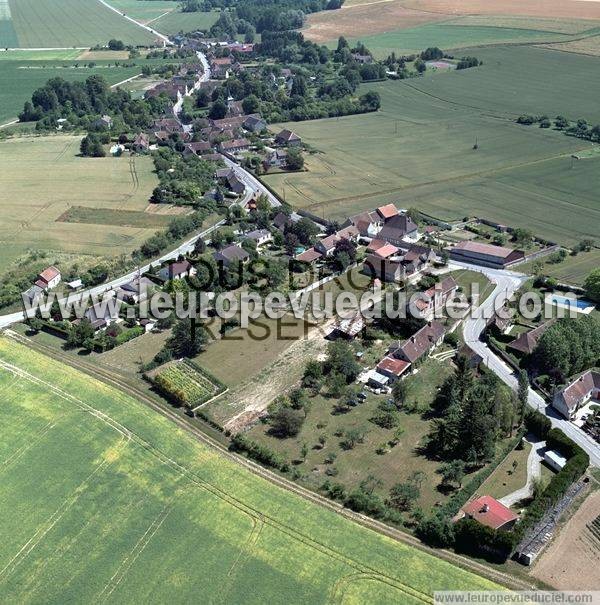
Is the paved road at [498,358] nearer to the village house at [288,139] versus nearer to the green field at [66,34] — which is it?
the village house at [288,139]

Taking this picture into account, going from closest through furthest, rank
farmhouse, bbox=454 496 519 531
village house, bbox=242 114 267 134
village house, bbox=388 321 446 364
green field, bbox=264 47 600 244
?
farmhouse, bbox=454 496 519 531 < village house, bbox=388 321 446 364 < green field, bbox=264 47 600 244 < village house, bbox=242 114 267 134

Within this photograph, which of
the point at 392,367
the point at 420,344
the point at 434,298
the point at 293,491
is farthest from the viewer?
the point at 434,298

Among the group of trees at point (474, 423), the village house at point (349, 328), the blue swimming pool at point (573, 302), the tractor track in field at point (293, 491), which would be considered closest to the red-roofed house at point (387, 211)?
the blue swimming pool at point (573, 302)

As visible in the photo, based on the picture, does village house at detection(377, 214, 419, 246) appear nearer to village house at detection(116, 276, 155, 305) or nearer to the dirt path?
village house at detection(116, 276, 155, 305)

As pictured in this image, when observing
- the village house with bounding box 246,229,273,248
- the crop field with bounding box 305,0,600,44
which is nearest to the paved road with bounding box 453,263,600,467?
the village house with bounding box 246,229,273,248

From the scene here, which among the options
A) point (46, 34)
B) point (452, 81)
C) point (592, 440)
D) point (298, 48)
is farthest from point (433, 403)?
point (46, 34)

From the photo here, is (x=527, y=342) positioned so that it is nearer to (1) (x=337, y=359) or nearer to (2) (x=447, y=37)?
(1) (x=337, y=359)

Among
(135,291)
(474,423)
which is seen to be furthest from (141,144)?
(474,423)
